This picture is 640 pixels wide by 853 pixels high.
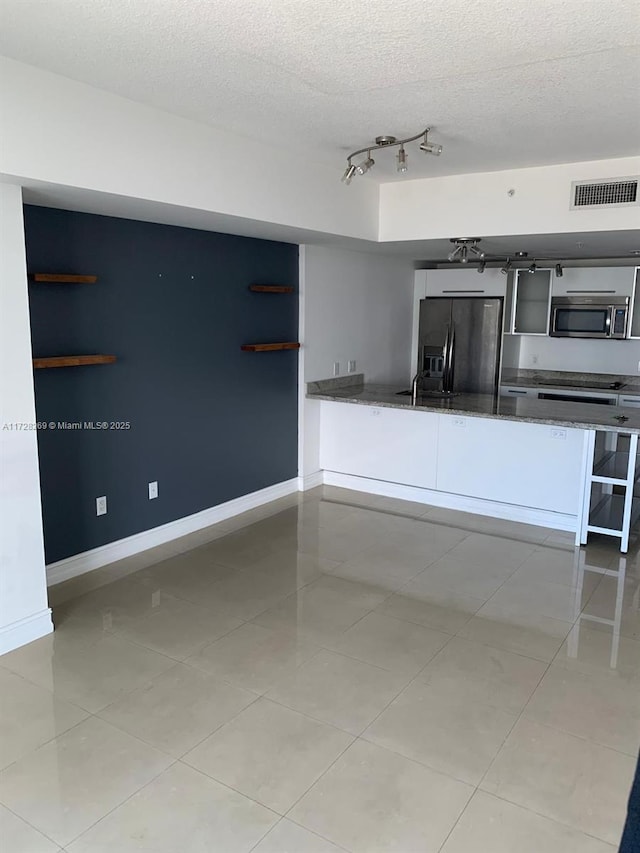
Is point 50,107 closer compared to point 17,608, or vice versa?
point 50,107

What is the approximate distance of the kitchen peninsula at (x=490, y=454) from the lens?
14.9 feet

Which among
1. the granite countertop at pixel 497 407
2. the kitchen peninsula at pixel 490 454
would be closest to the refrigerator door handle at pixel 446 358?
the granite countertop at pixel 497 407

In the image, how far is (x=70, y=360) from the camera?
355 cm

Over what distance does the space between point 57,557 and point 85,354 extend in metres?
1.20

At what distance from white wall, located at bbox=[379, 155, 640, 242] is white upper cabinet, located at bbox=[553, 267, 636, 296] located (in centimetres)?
234

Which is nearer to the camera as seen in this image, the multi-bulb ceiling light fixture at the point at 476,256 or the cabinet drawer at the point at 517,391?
the multi-bulb ceiling light fixture at the point at 476,256

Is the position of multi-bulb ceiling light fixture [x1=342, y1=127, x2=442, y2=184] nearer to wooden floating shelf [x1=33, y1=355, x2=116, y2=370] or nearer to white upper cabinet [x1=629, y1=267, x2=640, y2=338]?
wooden floating shelf [x1=33, y1=355, x2=116, y2=370]

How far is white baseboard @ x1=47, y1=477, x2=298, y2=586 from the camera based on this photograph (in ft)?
12.6

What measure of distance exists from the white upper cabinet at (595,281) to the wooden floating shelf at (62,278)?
4.79 m

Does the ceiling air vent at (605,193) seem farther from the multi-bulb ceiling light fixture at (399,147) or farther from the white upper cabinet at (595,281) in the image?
the white upper cabinet at (595,281)

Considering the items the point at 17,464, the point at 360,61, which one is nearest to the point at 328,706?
the point at 17,464

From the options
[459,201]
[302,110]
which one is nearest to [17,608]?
[302,110]

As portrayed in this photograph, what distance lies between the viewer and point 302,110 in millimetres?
3072

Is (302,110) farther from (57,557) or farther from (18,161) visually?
(57,557)
